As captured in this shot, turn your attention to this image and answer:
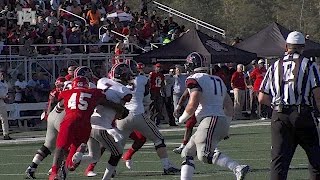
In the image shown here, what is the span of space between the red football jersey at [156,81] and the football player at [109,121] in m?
12.3

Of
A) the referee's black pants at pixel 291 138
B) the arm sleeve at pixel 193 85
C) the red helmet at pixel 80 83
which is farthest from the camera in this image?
the red helmet at pixel 80 83

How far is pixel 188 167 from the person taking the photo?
11898 millimetres

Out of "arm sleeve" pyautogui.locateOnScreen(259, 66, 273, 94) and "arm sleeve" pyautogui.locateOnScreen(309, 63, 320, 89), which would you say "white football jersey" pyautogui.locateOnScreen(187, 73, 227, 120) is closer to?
"arm sleeve" pyautogui.locateOnScreen(259, 66, 273, 94)

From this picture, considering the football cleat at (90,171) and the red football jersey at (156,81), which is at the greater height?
the red football jersey at (156,81)

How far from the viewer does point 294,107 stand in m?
10.6

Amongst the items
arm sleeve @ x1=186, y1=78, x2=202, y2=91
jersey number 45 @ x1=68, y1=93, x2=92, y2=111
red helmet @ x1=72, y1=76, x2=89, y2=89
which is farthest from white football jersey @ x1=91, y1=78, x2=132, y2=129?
arm sleeve @ x1=186, y1=78, x2=202, y2=91

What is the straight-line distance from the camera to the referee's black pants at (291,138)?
10.6 m

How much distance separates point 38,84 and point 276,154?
1733 centimetres

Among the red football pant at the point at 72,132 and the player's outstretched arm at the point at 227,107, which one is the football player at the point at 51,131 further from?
the player's outstretched arm at the point at 227,107

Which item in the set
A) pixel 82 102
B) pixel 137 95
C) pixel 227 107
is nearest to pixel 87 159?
pixel 82 102

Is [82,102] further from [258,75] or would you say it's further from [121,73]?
[258,75]

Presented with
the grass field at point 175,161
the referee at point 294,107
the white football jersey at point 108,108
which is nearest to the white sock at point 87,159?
the white football jersey at point 108,108

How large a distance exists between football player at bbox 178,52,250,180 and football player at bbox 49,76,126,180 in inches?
50.4

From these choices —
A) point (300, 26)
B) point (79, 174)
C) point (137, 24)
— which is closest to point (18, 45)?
point (137, 24)
